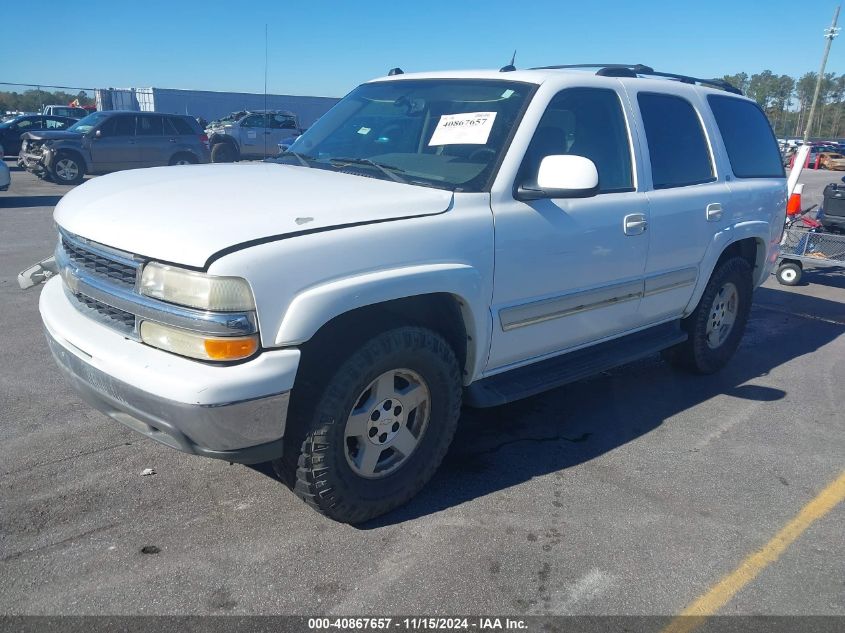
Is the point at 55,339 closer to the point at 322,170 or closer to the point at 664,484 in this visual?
the point at 322,170

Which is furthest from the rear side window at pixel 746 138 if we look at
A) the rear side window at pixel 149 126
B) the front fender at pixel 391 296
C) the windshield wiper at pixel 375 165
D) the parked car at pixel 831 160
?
the parked car at pixel 831 160

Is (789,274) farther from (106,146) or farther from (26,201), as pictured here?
(106,146)

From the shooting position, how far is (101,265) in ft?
9.57

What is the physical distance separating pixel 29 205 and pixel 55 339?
1159cm

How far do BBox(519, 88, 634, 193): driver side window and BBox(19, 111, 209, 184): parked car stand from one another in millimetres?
14481

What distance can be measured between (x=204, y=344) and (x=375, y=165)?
58.9 inches

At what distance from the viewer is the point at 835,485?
380 centimetres

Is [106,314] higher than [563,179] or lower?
lower

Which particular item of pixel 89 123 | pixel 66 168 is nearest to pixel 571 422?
pixel 66 168

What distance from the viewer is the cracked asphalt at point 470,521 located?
271cm

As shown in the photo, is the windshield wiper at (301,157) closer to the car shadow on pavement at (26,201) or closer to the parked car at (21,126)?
the car shadow on pavement at (26,201)

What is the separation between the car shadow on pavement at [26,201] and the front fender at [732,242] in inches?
472

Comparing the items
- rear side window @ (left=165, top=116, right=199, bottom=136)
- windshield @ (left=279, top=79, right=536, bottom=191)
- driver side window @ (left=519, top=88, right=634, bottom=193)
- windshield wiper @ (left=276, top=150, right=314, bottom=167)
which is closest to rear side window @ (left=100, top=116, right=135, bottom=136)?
rear side window @ (left=165, top=116, right=199, bottom=136)

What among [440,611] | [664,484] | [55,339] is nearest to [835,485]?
[664,484]
